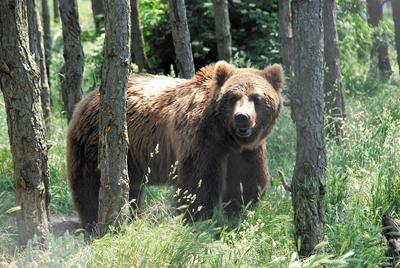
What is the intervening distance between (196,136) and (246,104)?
0.55m

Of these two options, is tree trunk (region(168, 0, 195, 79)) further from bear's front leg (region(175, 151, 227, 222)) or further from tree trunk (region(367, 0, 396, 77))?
tree trunk (region(367, 0, 396, 77))

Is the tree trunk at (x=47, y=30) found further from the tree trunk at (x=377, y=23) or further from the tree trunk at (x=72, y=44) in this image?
the tree trunk at (x=377, y=23)

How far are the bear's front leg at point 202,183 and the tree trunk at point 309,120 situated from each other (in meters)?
1.25

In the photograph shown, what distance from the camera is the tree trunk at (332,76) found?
28.7 feet

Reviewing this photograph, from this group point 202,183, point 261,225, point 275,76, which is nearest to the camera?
point 261,225

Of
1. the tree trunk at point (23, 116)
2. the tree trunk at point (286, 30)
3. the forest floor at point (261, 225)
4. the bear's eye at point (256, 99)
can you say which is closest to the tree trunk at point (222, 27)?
the tree trunk at point (286, 30)

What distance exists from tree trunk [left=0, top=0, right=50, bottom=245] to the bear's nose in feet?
5.83

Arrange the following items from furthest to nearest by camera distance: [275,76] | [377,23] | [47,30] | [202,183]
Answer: [377,23], [47,30], [275,76], [202,183]

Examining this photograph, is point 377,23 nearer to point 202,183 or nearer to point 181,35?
point 181,35

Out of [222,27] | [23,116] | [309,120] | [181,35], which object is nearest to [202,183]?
[309,120]

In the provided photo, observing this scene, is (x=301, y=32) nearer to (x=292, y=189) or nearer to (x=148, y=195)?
(x=292, y=189)

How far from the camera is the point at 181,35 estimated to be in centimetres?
862

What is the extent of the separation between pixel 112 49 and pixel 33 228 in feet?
4.85

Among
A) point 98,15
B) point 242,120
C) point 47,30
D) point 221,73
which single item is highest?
point 98,15
